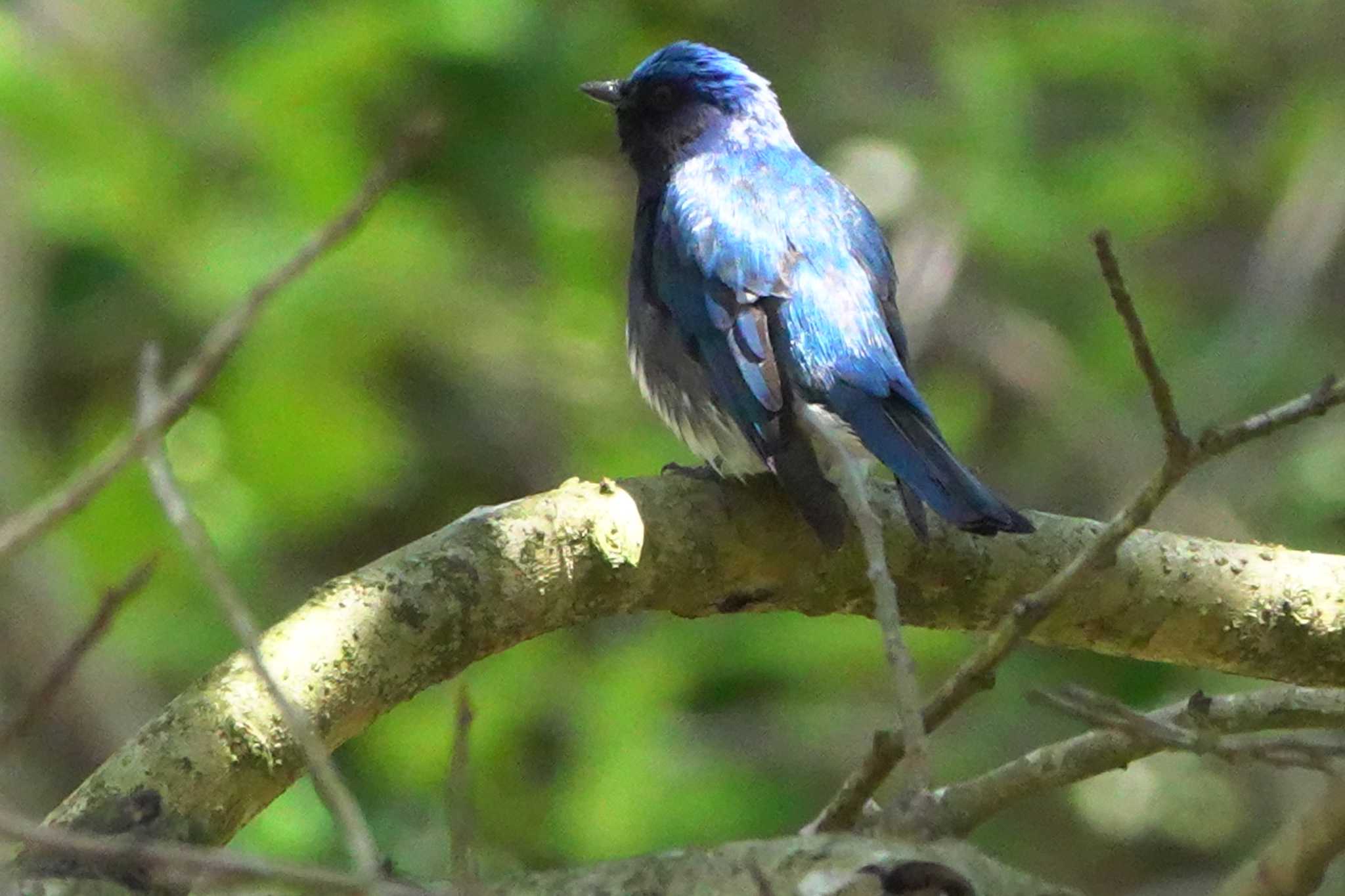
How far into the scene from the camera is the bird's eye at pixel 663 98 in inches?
189

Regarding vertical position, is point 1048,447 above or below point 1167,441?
below

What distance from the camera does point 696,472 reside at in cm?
336

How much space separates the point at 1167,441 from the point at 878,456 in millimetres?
1260

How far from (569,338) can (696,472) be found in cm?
308

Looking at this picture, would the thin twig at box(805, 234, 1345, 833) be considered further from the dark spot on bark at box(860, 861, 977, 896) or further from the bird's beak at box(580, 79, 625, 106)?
the bird's beak at box(580, 79, 625, 106)

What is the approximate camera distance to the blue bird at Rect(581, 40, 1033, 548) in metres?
3.37

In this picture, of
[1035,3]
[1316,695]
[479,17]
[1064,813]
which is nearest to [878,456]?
[1316,695]

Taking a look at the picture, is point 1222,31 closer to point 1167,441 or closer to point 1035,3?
point 1035,3

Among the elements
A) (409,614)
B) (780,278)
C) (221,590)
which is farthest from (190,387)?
(780,278)

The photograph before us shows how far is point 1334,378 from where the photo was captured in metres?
2.20

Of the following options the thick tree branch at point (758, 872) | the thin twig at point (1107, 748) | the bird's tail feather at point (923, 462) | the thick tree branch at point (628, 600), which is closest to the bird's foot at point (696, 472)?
the thick tree branch at point (628, 600)

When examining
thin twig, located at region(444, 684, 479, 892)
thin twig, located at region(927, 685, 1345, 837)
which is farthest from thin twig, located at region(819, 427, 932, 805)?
thin twig, located at region(444, 684, 479, 892)

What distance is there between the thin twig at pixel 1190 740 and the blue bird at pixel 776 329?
1.19 m

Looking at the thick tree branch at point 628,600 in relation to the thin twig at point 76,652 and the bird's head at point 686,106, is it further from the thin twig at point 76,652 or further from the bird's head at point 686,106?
the bird's head at point 686,106
